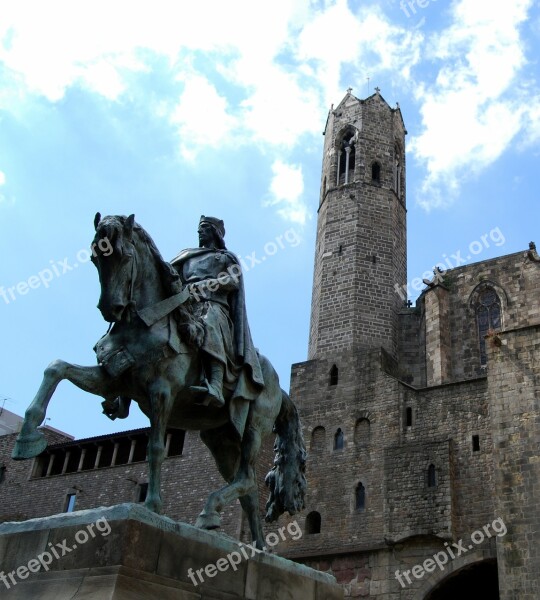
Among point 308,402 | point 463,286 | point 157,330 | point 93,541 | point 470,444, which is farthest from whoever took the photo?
point 463,286

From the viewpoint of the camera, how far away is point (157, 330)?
22.5 feet

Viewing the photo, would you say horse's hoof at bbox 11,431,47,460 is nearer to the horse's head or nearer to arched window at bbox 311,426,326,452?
the horse's head

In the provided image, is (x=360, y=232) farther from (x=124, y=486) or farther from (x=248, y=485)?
(x=248, y=485)

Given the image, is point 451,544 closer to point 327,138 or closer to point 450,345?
point 450,345

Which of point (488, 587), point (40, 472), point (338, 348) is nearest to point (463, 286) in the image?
point (338, 348)

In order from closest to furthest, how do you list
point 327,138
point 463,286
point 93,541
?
point 93,541 → point 463,286 → point 327,138

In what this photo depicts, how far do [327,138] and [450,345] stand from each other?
12910mm

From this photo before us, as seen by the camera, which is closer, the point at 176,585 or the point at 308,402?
the point at 176,585

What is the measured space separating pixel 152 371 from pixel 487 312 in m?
28.4

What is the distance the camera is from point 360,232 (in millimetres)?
34469

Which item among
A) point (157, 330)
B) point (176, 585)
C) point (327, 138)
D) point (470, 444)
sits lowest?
point (176, 585)

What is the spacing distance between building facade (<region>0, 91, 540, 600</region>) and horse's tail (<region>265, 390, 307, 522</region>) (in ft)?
48.7

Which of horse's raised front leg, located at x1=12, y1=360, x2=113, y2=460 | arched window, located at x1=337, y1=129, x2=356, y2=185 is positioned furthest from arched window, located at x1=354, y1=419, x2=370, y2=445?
horse's raised front leg, located at x1=12, y1=360, x2=113, y2=460

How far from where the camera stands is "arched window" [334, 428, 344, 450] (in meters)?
29.5
